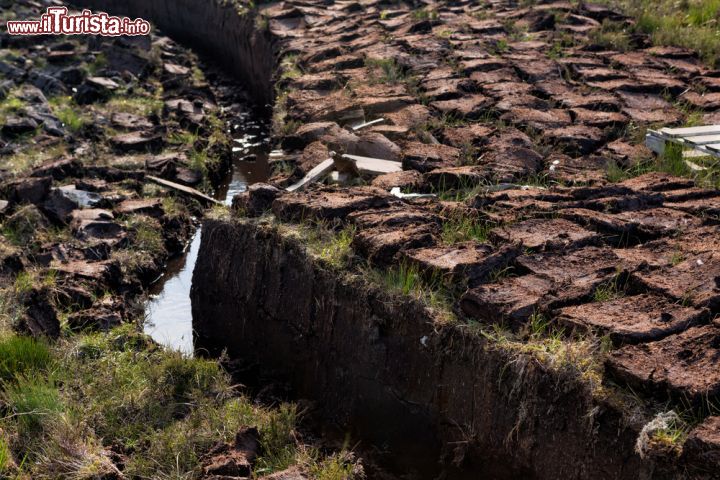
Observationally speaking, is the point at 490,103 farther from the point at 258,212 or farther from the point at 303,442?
the point at 303,442

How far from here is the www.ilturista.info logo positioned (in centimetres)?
1277

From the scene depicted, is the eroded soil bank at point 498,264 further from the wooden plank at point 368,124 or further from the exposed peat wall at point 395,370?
the wooden plank at point 368,124

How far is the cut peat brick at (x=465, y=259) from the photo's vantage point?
456 cm

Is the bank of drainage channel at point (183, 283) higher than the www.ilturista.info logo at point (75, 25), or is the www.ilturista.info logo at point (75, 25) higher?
the www.ilturista.info logo at point (75, 25)

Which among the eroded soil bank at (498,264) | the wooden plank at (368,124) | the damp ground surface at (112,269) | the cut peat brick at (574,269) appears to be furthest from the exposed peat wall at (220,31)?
the cut peat brick at (574,269)

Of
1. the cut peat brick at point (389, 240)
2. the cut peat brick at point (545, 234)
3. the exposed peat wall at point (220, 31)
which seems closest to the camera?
the cut peat brick at point (545, 234)

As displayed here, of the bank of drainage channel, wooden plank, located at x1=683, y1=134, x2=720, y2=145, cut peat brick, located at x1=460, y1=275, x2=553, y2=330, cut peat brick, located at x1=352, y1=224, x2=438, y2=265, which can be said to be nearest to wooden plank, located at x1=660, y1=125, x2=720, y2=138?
wooden plank, located at x1=683, y1=134, x2=720, y2=145

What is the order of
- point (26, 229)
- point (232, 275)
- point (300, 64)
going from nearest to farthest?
point (232, 275) → point (26, 229) → point (300, 64)

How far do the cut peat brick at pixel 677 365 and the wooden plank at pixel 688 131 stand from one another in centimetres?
252

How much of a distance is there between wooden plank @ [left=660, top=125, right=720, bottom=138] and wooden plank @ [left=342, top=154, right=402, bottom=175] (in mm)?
1801

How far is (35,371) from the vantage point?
4867 mm

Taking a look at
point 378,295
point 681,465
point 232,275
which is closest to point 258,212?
point 232,275

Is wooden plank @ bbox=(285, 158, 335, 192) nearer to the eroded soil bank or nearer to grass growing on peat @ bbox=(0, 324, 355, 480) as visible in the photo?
the eroded soil bank

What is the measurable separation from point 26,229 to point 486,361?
424 cm
